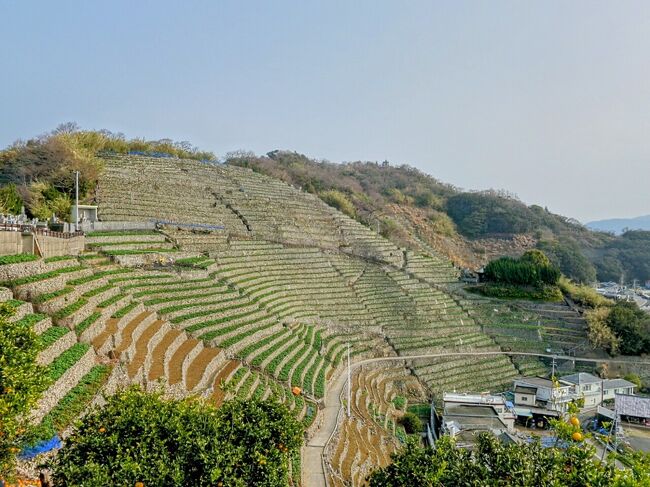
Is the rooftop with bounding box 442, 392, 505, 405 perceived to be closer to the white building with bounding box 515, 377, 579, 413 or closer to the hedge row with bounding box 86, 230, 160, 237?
the white building with bounding box 515, 377, 579, 413

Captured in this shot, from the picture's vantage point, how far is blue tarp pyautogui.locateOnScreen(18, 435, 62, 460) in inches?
339

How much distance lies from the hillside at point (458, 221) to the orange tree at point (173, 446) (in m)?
41.0

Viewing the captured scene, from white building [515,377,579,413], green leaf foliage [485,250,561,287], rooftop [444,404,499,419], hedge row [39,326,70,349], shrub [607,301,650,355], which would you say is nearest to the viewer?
hedge row [39,326,70,349]

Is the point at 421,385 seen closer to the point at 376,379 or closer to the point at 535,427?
the point at 376,379

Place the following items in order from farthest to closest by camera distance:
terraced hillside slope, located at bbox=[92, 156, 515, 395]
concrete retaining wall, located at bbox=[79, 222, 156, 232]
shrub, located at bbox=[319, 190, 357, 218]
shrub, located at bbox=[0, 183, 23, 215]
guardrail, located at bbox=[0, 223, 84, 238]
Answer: shrub, located at bbox=[319, 190, 357, 218]
concrete retaining wall, located at bbox=[79, 222, 156, 232]
shrub, located at bbox=[0, 183, 23, 215]
terraced hillside slope, located at bbox=[92, 156, 515, 395]
guardrail, located at bbox=[0, 223, 84, 238]

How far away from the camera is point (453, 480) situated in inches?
326

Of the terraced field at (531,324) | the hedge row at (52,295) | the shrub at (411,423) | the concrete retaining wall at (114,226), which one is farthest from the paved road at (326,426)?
the concrete retaining wall at (114,226)

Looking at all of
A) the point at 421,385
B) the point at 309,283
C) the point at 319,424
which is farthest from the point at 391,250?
the point at 319,424

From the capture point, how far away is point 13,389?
7.91 metres

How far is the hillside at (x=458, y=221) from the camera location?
59500 millimetres

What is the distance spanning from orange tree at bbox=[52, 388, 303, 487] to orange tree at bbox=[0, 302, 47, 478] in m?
0.73

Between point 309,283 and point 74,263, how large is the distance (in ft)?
48.6

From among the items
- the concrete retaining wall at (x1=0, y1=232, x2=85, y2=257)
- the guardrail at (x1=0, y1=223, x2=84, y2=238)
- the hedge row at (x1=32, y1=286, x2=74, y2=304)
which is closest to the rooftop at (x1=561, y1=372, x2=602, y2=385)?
the hedge row at (x1=32, y1=286, x2=74, y2=304)

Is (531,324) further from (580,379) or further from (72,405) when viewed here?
(72,405)
